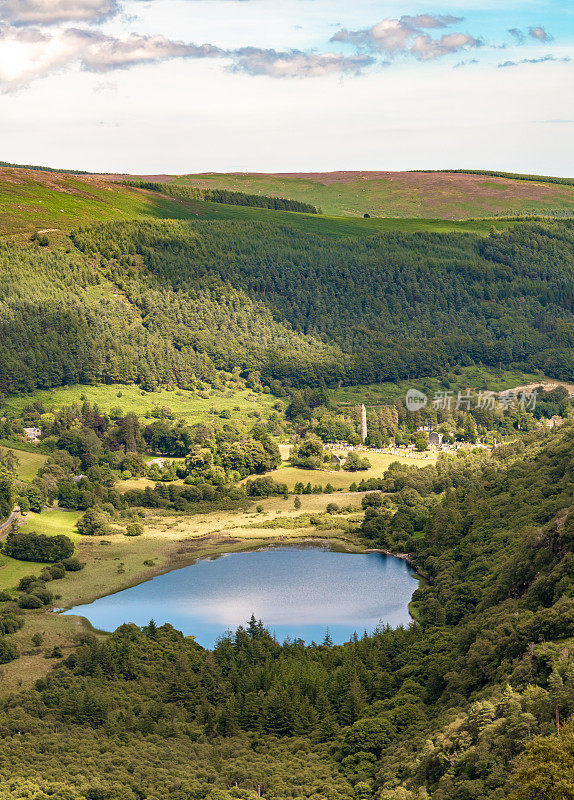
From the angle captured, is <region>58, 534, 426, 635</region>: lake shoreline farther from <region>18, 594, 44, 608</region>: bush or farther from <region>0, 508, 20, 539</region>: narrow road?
<region>0, 508, 20, 539</region>: narrow road

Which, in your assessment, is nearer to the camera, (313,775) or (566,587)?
(313,775)

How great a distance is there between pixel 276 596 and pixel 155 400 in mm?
81604

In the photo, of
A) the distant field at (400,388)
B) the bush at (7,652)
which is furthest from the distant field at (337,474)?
the bush at (7,652)

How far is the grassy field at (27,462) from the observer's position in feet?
441

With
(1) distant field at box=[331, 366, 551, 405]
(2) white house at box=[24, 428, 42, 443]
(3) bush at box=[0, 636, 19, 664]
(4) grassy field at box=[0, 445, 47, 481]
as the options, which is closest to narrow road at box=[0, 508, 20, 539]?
(4) grassy field at box=[0, 445, 47, 481]

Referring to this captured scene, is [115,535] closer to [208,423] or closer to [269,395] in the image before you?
[208,423]

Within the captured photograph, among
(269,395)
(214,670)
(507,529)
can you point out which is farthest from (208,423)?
(214,670)

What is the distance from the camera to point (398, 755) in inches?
2346

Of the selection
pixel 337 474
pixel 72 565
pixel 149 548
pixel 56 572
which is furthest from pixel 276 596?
pixel 337 474

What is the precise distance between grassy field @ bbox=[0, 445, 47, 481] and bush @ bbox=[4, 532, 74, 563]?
21.3 meters

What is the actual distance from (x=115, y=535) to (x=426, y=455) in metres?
52.0

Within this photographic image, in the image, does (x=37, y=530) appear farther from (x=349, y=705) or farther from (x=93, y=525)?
(x=349, y=705)

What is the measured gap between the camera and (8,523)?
391ft

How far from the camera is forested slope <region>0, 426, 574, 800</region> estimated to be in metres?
51.5
